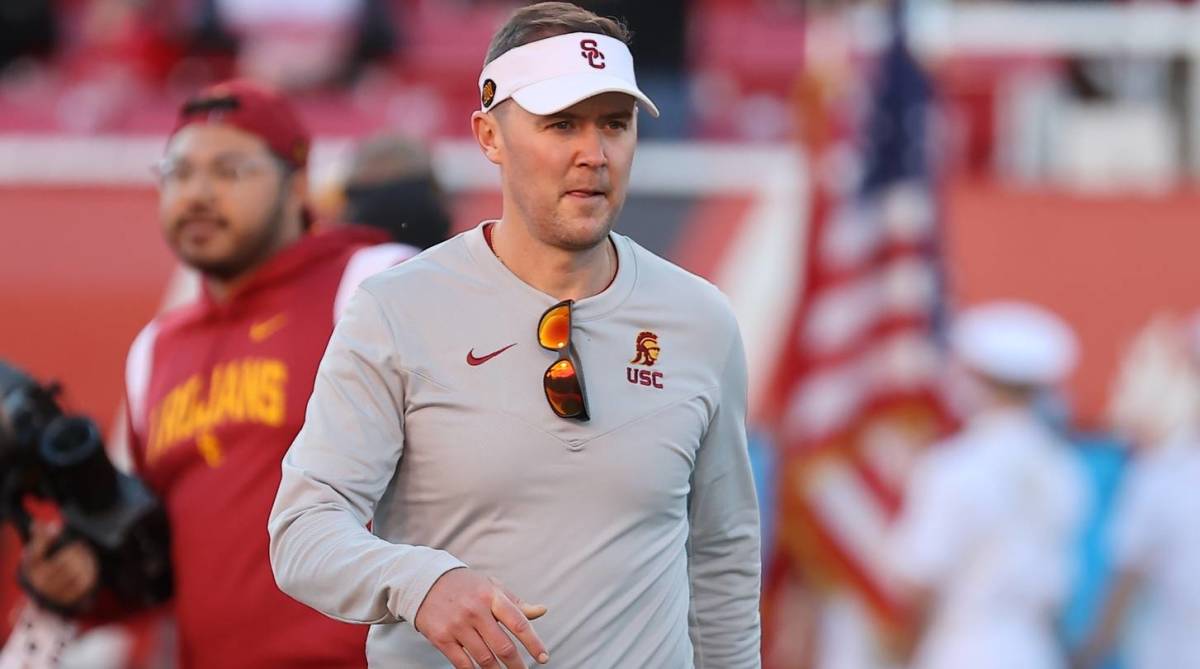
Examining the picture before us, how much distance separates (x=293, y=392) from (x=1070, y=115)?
7277mm

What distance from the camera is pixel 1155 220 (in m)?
9.41

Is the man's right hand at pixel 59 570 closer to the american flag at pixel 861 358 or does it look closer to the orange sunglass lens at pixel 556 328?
the orange sunglass lens at pixel 556 328

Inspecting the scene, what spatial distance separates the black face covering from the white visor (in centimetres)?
177

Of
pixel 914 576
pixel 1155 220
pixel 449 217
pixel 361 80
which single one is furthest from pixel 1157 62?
pixel 449 217

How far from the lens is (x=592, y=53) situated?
293 cm

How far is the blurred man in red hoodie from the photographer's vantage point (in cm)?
385

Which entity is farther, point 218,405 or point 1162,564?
point 1162,564

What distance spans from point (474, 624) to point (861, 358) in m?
5.54

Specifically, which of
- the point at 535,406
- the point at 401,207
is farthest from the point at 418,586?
the point at 401,207

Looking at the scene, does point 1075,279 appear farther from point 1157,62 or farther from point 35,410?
point 35,410

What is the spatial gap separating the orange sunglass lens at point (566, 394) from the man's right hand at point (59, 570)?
1.65m

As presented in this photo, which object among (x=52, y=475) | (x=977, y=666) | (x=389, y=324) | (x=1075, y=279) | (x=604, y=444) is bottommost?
(x=977, y=666)

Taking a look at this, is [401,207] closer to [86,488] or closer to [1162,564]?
[86,488]

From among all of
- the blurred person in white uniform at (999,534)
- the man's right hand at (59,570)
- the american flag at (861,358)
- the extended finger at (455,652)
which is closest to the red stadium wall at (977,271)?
the american flag at (861,358)
